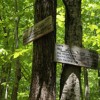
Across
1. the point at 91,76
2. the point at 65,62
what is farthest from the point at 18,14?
the point at 91,76

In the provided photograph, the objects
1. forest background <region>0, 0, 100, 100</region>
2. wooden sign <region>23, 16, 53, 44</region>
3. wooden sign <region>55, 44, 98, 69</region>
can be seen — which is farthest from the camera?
forest background <region>0, 0, 100, 100</region>

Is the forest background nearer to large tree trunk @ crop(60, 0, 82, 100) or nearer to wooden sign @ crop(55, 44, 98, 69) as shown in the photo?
large tree trunk @ crop(60, 0, 82, 100)

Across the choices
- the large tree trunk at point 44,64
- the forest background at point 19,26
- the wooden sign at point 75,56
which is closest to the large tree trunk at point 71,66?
the wooden sign at point 75,56

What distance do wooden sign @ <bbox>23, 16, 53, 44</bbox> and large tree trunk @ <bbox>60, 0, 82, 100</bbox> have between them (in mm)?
485

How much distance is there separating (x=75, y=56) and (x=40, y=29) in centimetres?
70

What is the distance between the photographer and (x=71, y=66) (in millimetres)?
3887

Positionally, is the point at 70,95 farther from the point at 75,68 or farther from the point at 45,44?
the point at 45,44

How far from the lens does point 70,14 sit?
13.2 ft

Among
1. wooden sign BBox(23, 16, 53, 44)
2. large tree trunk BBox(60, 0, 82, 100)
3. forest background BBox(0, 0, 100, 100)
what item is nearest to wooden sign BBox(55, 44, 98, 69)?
large tree trunk BBox(60, 0, 82, 100)

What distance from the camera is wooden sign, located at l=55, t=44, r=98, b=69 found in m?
3.71

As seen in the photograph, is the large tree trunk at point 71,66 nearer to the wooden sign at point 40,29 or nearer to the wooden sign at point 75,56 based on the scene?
the wooden sign at point 75,56

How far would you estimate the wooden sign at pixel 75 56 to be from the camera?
371 cm

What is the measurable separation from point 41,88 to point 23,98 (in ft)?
30.0

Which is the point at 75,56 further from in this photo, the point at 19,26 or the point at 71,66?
the point at 19,26
